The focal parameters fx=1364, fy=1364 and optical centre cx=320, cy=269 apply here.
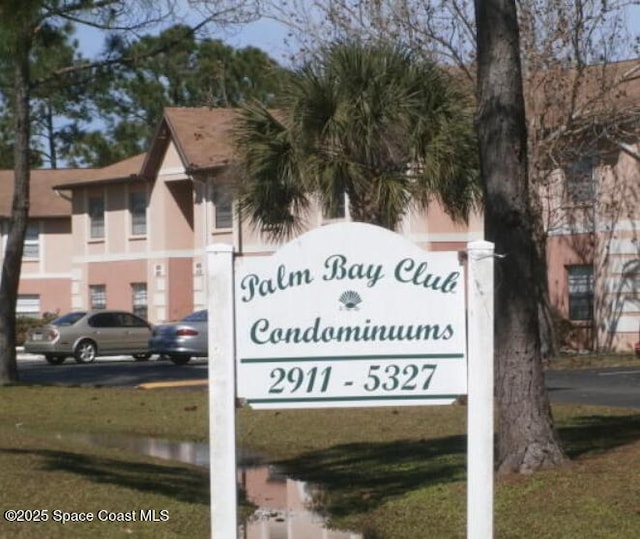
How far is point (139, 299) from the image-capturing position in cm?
4625

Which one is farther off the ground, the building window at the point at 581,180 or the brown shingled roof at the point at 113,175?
the brown shingled roof at the point at 113,175

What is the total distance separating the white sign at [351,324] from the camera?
7734 mm

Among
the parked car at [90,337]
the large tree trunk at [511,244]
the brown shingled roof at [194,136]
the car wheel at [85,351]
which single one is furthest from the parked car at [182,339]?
the large tree trunk at [511,244]

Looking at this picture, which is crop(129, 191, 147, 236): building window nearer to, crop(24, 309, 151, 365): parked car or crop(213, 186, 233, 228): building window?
crop(213, 186, 233, 228): building window

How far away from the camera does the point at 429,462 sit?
13391 millimetres

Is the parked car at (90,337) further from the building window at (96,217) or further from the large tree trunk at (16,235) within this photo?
the large tree trunk at (16,235)

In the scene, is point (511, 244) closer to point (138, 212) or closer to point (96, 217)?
point (138, 212)

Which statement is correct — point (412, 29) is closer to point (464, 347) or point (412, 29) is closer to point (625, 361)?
point (625, 361)

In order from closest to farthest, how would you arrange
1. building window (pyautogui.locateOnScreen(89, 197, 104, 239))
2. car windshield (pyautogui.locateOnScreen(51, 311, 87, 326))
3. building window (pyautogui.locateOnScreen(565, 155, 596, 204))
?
building window (pyautogui.locateOnScreen(565, 155, 596, 204)), car windshield (pyautogui.locateOnScreen(51, 311, 87, 326)), building window (pyautogui.locateOnScreen(89, 197, 104, 239))

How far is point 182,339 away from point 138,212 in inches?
523

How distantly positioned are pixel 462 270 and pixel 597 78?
22811 mm

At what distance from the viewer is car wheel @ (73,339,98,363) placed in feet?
119

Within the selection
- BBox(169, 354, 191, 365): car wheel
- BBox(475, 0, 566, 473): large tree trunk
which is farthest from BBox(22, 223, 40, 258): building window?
BBox(475, 0, 566, 473): large tree trunk

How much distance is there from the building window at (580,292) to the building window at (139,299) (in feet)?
51.6
